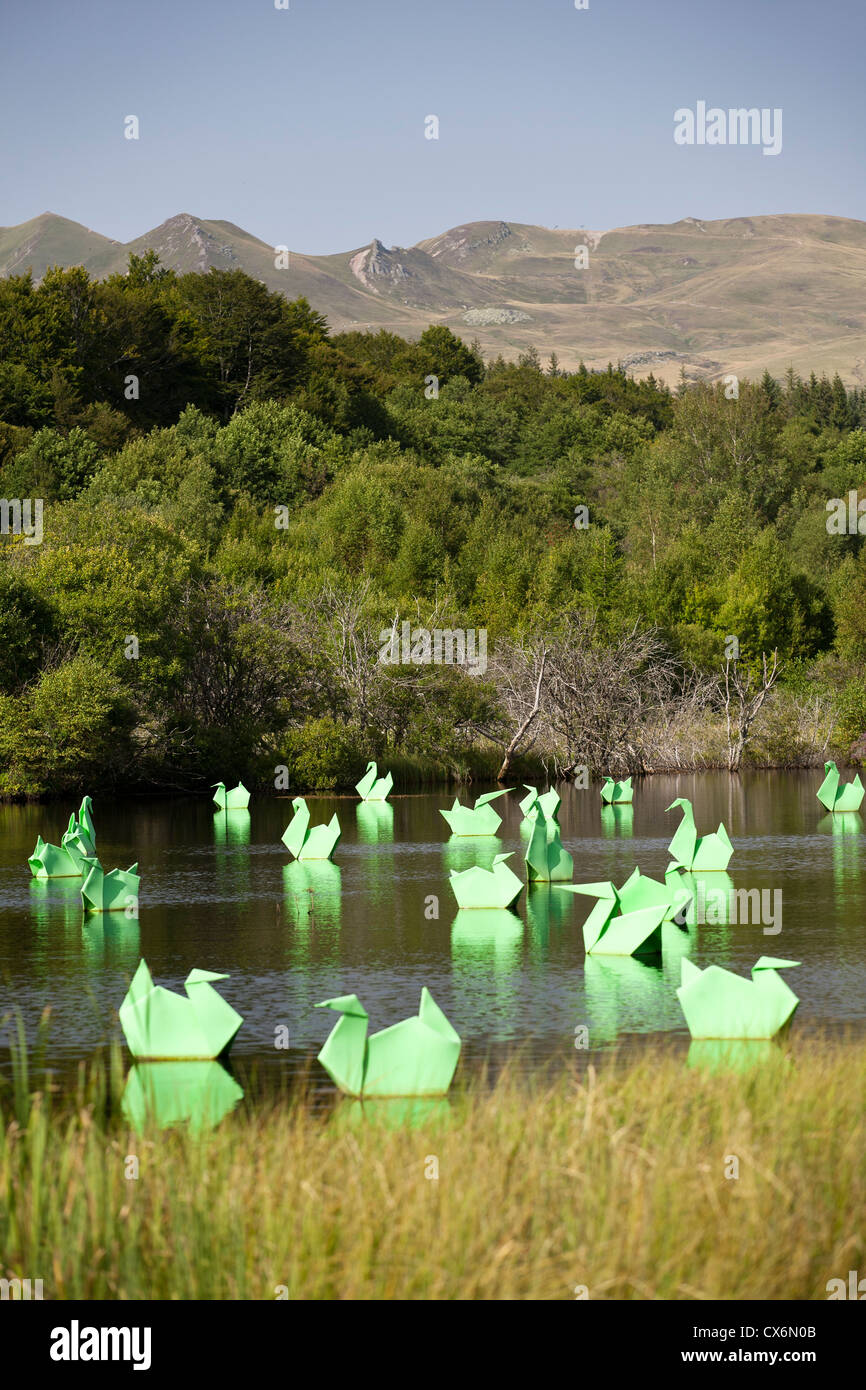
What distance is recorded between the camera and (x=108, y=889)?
1798cm

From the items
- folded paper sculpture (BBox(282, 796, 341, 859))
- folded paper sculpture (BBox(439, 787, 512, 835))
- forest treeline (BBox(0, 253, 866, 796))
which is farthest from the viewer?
forest treeline (BBox(0, 253, 866, 796))

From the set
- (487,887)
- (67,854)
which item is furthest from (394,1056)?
(67,854)

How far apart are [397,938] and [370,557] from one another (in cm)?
4463

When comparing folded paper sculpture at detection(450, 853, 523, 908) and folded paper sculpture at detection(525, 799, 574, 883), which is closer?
folded paper sculpture at detection(450, 853, 523, 908)

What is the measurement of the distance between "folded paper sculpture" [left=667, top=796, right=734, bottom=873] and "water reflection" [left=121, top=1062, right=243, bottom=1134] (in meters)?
11.0

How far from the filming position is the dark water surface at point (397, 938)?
11820 millimetres

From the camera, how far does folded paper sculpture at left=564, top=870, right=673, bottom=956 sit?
14031 mm

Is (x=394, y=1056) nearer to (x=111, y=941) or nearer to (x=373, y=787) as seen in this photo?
(x=111, y=941)

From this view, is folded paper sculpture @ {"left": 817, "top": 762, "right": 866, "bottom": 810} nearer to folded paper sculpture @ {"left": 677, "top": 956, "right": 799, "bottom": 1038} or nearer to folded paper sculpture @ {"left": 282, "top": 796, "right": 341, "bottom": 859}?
folded paper sculpture @ {"left": 282, "top": 796, "right": 341, "bottom": 859}

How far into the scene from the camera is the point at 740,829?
2667 centimetres

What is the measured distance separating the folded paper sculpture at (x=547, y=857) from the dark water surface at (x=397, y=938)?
1.12ft

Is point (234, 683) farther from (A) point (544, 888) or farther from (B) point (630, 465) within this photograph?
(B) point (630, 465)

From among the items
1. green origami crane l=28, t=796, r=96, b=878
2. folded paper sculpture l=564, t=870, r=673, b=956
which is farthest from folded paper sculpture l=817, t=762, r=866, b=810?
folded paper sculpture l=564, t=870, r=673, b=956
